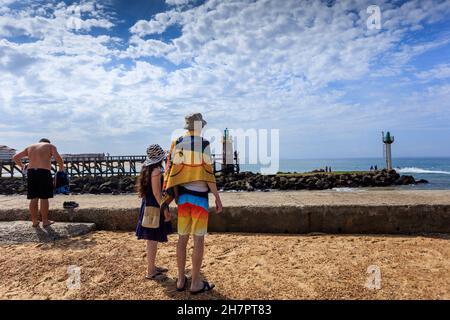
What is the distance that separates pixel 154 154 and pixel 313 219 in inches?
106

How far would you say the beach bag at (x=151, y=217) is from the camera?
10.1 ft

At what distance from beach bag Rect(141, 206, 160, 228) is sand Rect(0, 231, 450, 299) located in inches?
21.1

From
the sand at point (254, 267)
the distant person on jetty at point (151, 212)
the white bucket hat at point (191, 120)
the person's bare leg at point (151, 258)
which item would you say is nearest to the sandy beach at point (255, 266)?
the sand at point (254, 267)

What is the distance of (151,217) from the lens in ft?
10.1

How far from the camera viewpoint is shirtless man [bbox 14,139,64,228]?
444 cm

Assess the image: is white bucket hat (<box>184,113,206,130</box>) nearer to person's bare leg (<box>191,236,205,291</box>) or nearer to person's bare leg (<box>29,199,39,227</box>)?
person's bare leg (<box>191,236,205,291</box>)

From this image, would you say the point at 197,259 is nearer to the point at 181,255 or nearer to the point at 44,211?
the point at 181,255

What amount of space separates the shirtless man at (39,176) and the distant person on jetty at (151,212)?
7.15ft

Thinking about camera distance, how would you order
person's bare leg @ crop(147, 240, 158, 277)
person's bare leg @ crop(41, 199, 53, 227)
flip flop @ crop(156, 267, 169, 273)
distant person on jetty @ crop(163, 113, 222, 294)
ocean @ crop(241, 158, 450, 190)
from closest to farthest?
distant person on jetty @ crop(163, 113, 222, 294) → person's bare leg @ crop(147, 240, 158, 277) → flip flop @ crop(156, 267, 169, 273) → person's bare leg @ crop(41, 199, 53, 227) → ocean @ crop(241, 158, 450, 190)

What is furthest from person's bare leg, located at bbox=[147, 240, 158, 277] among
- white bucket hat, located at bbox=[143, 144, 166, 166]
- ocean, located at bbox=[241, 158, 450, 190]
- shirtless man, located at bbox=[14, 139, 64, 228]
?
ocean, located at bbox=[241, 158, 450, 190]

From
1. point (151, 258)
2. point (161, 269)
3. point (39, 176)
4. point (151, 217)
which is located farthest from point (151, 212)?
point (39, 176)
